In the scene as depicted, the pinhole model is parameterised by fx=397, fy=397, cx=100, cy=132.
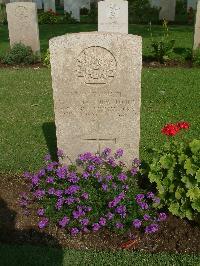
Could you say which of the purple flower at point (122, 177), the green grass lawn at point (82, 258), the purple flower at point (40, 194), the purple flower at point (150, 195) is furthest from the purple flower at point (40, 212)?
the purple flower at point (150, 195)

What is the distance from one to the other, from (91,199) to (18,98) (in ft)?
15.0

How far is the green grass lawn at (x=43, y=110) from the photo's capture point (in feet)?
17.9

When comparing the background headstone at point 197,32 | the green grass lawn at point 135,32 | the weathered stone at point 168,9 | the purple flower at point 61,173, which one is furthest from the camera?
the weathered stone at point 168,9

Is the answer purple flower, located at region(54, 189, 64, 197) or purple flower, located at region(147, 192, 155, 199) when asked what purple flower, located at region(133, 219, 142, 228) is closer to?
purple flower, located at region(147, 192, 155, 199)

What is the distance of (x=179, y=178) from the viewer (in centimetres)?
373

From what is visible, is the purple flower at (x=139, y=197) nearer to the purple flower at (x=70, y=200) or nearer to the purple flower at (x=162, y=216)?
the purple flower at (x=162, y=216)

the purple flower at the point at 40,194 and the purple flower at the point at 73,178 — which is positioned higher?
the purple flower at the point at 73,178

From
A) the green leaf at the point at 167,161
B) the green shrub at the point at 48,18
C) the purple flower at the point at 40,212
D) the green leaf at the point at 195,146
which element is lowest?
the purple flower at the point at 40,212

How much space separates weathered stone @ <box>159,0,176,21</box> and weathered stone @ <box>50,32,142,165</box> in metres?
15.7

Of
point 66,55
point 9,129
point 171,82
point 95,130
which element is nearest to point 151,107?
point 171,82

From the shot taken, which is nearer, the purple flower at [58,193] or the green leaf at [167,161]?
the green leaf at [167,161]

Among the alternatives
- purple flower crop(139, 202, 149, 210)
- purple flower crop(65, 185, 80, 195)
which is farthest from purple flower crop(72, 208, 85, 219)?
purple flower crop(139, 202, 149, 210)

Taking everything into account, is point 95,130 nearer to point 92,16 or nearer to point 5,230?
point 5,230

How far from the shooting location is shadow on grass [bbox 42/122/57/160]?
539cm
